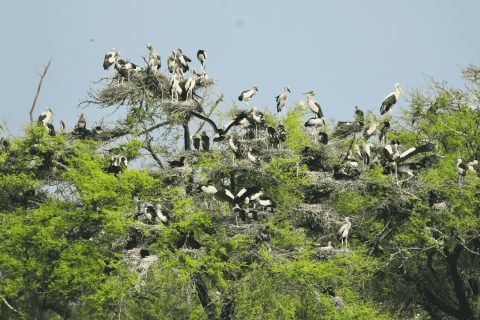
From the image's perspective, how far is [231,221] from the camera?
11.6 meters

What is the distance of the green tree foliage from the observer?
1031 cm

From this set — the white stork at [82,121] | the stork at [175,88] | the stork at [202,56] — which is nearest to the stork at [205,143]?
the stork at [175,88]

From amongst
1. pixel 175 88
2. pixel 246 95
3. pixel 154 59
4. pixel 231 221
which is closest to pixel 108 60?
pixel 154 59

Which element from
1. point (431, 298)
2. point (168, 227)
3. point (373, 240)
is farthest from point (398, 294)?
point (168, 227)

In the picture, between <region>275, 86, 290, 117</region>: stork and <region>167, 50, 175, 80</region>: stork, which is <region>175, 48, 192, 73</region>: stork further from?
<region>275, 86, 290, 117</region>: stork

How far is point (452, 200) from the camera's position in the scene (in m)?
13.0

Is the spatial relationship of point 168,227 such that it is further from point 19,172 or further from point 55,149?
point 19,172

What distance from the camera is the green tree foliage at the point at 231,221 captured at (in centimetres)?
1031

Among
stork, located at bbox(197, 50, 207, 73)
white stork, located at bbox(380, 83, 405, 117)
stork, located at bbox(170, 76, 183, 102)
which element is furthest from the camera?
stork, located at bbox(197, 50, 207, 73)

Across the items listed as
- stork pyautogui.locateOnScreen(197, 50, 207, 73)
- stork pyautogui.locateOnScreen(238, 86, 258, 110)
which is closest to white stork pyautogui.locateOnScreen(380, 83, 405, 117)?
stork pyautogui.locateOnScreen(238, 86, 258, 110)

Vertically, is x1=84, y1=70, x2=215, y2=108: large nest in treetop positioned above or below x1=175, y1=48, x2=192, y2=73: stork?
below

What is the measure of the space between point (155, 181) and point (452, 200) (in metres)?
8.27

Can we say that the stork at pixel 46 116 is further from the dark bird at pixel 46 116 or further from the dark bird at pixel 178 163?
the dark bird at pixel 178 163

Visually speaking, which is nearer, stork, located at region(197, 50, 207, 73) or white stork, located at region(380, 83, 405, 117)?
white stork, located at region(380, 83, 405, 117)
